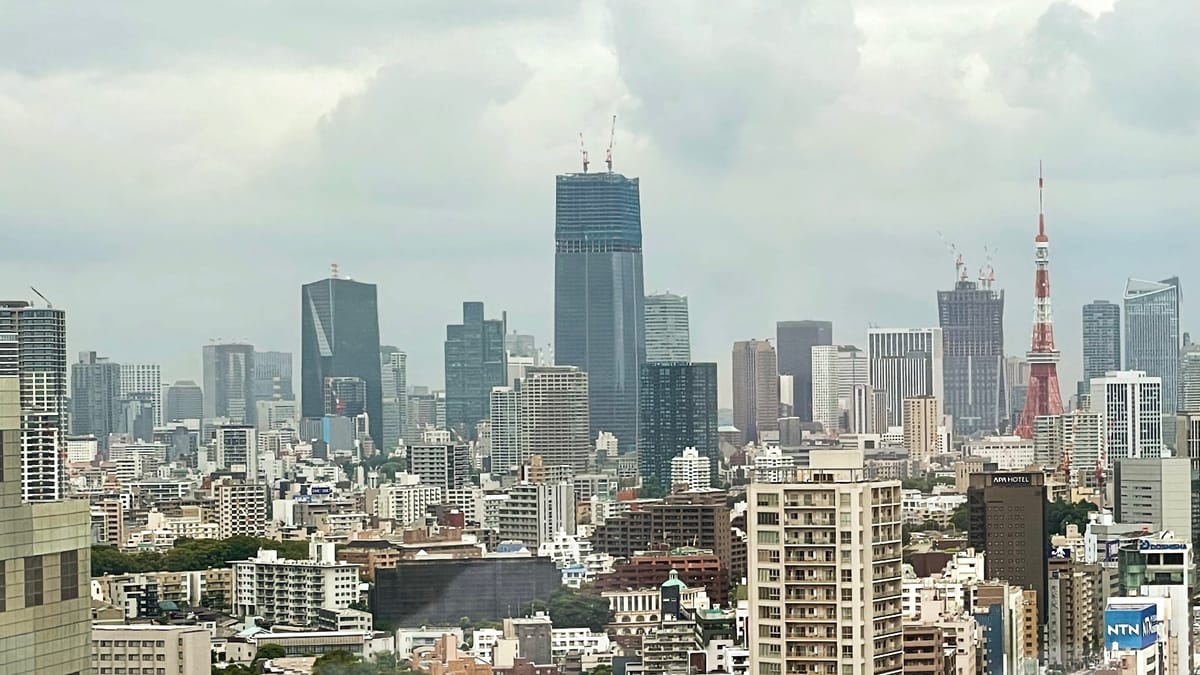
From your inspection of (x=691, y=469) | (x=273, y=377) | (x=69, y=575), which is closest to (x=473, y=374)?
(x=273, y=377)

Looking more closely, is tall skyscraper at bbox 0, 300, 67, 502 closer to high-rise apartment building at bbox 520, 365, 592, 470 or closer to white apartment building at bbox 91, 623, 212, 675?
white apartment building at bbox 91, 623, 212, 675

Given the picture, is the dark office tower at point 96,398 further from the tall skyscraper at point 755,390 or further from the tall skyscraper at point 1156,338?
the tall skyscraper at point 1156,338

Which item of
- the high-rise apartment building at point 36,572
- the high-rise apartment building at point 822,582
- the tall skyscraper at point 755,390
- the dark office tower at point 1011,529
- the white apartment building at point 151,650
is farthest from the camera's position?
the tall skyscraper at point 755,390

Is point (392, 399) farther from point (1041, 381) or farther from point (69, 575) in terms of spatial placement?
point (69, 575)

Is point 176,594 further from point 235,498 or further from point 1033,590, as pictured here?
point 235,498

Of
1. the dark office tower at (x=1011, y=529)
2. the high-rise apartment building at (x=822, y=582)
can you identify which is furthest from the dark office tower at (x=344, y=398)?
the high-rise apartment building at (x=822, y=582)

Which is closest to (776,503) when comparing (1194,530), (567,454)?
(1194,530)
